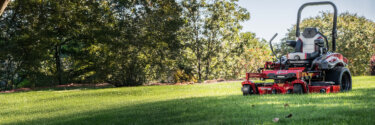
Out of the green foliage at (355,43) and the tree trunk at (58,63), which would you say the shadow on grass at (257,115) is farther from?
the green foliage at (355,43)

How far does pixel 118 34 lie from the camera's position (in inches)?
885

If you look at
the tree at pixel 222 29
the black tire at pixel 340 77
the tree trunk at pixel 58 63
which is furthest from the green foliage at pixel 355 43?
the black tire at pixel 340 77

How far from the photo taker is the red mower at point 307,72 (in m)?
9.28

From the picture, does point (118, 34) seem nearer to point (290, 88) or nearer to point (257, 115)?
point (290, 88)

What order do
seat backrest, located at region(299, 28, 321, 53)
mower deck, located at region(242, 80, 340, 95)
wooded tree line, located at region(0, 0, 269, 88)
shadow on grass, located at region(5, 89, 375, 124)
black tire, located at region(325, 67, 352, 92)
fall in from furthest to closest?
wooded tree line, located at region(0, 0, 269, 88) → seat backrest, located at region(299, 28, 321, 53) → black tire, located at region(325, 67, 352, 92) → mower deck, located at region(242, 80, 340, 95) → shadow on grass, located at region(5, 89, 375, 124)

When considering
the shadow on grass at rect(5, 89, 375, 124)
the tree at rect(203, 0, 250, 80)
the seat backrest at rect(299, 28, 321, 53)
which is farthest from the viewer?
the tree at rect(203, 0, 250, 80)

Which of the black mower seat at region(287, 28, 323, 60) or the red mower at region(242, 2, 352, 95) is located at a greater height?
the black mower seat at region(287, 28, 323, 60)

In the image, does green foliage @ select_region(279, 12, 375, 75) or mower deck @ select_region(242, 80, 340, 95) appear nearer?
mower deck @ select_region(242, 80, 340, 95)

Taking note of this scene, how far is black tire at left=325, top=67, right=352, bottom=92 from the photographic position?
32.2 ft

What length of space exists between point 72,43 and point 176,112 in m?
23.9

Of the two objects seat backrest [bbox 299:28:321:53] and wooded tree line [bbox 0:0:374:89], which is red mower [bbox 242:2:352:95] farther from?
wooded tree line [bbox 0:0:374:89]

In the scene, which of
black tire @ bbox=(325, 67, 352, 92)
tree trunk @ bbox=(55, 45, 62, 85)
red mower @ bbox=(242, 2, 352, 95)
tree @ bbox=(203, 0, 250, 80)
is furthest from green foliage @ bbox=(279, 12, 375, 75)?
red mower @ bbox=(242, 2, 352, 95)

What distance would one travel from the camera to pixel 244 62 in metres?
28.5

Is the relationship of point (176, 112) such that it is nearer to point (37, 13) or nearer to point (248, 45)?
point (37, 13)
